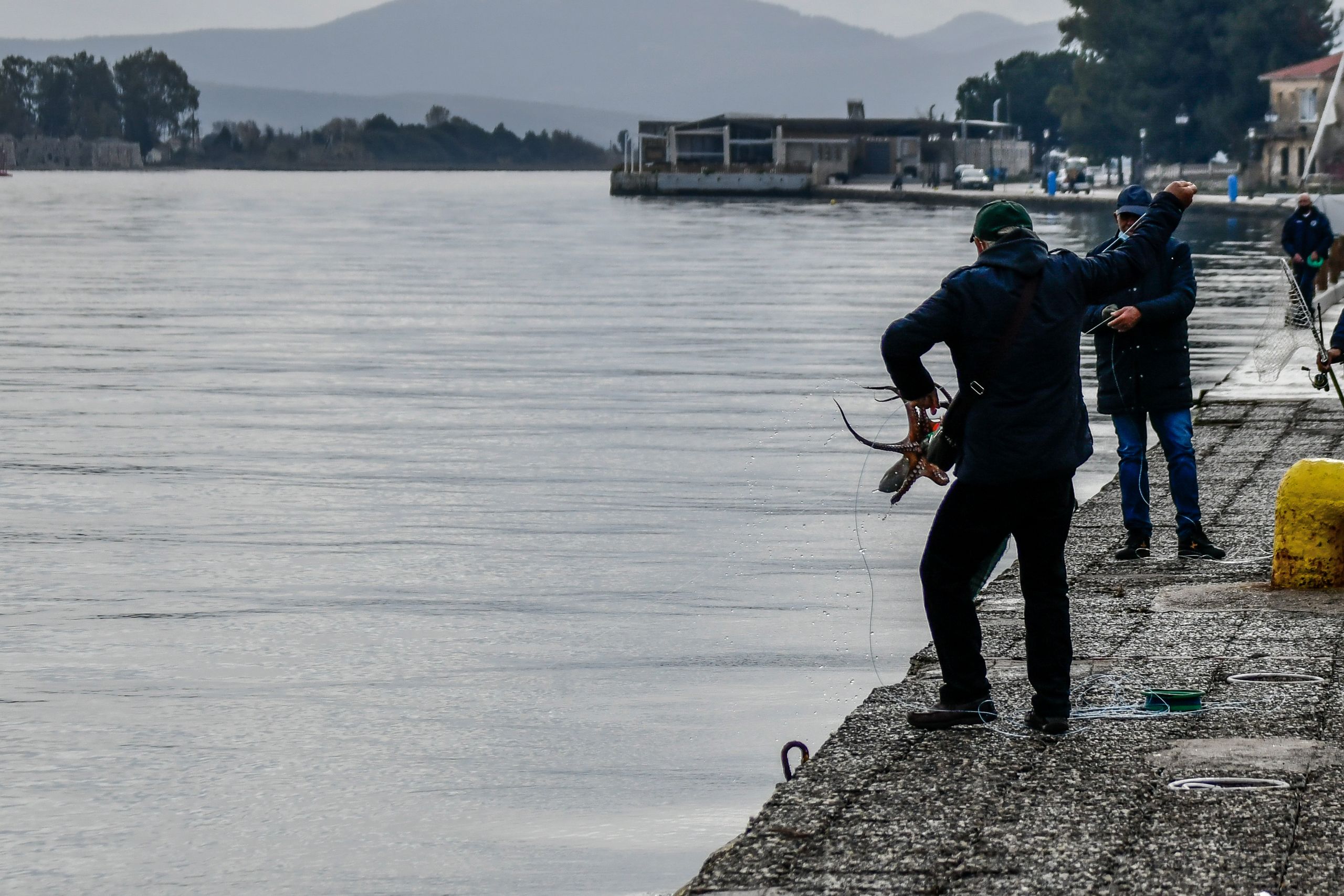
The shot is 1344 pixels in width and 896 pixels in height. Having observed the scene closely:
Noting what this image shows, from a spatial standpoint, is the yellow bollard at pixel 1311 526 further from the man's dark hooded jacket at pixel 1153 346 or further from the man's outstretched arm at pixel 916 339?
the man's outstretched arm at pixel 916 339

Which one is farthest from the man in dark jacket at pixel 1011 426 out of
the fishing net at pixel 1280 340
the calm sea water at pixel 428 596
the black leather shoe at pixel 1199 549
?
the fishing net at pixel 1280 340

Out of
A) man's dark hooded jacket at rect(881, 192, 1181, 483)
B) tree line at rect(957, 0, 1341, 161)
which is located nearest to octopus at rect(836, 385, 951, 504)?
man's dark hooded jacket at rect(881, 192, 1181, 483)

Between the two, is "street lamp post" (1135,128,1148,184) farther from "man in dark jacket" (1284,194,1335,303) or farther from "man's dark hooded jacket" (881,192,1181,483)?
"man's dark hooded jacket" (881,192,1181,483)

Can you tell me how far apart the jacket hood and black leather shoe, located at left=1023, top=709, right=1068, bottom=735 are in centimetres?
148

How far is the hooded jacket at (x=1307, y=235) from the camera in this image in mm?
23875

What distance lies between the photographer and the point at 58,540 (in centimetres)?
1285

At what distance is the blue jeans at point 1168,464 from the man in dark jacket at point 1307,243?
1505 cm

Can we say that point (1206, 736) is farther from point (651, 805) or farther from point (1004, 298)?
point (651, 805)

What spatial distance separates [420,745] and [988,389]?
3.23 metres

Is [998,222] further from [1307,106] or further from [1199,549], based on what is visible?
[1307,106]

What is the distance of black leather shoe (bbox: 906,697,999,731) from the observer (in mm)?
6512

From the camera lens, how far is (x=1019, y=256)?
6.12 m

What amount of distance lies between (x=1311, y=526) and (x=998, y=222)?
308 centimetres

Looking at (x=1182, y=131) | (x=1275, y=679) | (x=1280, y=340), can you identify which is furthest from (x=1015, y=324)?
(x=1182, y=131)
